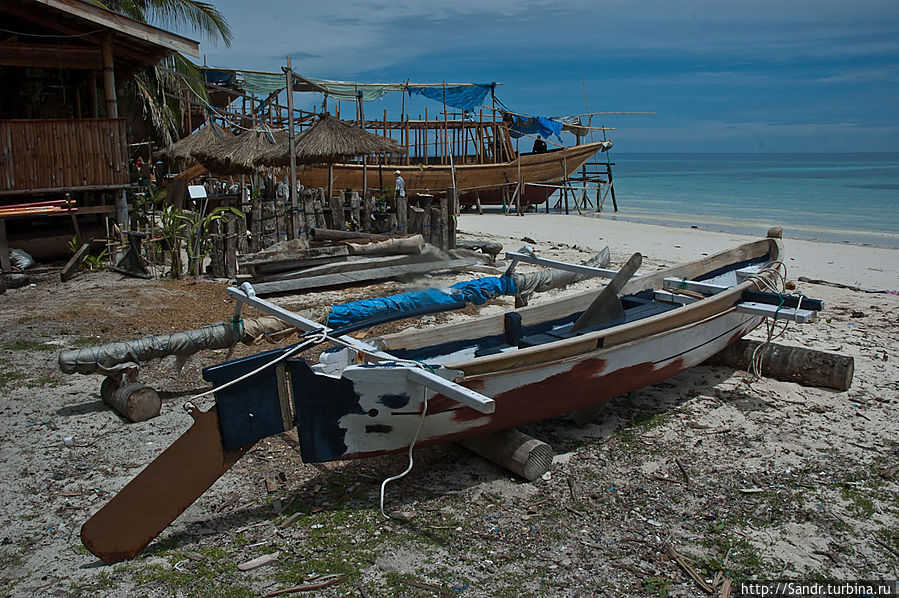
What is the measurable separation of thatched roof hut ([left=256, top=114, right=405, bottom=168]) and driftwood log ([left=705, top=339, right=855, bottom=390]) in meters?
7.74

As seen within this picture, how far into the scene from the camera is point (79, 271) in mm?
11008

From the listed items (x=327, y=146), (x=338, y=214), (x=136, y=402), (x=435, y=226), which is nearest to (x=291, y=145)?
(x=327, y=146)

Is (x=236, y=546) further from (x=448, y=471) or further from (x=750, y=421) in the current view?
(x=750, y=421)

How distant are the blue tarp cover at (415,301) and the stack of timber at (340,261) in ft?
12.0

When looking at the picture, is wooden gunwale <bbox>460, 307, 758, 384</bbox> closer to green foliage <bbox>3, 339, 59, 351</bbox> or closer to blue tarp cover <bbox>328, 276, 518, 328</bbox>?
blue tarp cover <bbox>328, 276, 518, 328</bbox>

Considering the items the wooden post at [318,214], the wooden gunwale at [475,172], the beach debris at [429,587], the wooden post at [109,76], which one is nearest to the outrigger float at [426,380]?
the beach debris at [429,587]

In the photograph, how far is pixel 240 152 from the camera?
1273 cm

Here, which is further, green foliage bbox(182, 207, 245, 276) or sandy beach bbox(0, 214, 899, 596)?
green foliage bbox(182, 207, 245, 276)

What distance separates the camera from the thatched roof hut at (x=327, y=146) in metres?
12.1

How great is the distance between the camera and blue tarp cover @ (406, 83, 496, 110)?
23.8 metres

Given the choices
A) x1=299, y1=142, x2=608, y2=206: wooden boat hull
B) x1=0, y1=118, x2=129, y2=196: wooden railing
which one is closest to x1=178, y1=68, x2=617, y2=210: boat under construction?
x1=299, y1=142, x2=608, y2=206: wooden boat hull

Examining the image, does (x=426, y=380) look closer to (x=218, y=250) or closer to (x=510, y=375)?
(x=510, y=375)

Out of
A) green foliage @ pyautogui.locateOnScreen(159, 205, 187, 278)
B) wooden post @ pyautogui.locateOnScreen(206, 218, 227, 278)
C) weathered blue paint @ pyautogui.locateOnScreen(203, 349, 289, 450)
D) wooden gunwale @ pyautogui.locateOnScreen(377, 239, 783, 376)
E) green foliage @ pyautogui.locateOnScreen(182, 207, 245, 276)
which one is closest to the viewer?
weathered blue paint @ pyautogui.locateOnScreen(203, 349, 289, 450)

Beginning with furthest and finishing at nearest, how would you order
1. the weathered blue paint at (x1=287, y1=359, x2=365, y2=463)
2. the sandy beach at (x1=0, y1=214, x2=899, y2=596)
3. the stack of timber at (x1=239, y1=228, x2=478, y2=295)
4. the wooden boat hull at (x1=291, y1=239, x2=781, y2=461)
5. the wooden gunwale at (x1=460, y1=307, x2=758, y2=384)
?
the stack of timber at (x1=239, y1=228, x2=478, y2=295)
the wooden gunwale at (x1=460, y1=307, x2=758, y2=384)
the wooden boat hull at (x1=291, y1=239, x2=781, y2=461)
the weathered blue paint at (x1=287, y1=359, x2=365, y2=463)
the sandy beach at (x1=0, y1=214, x2=899, y2=596)
